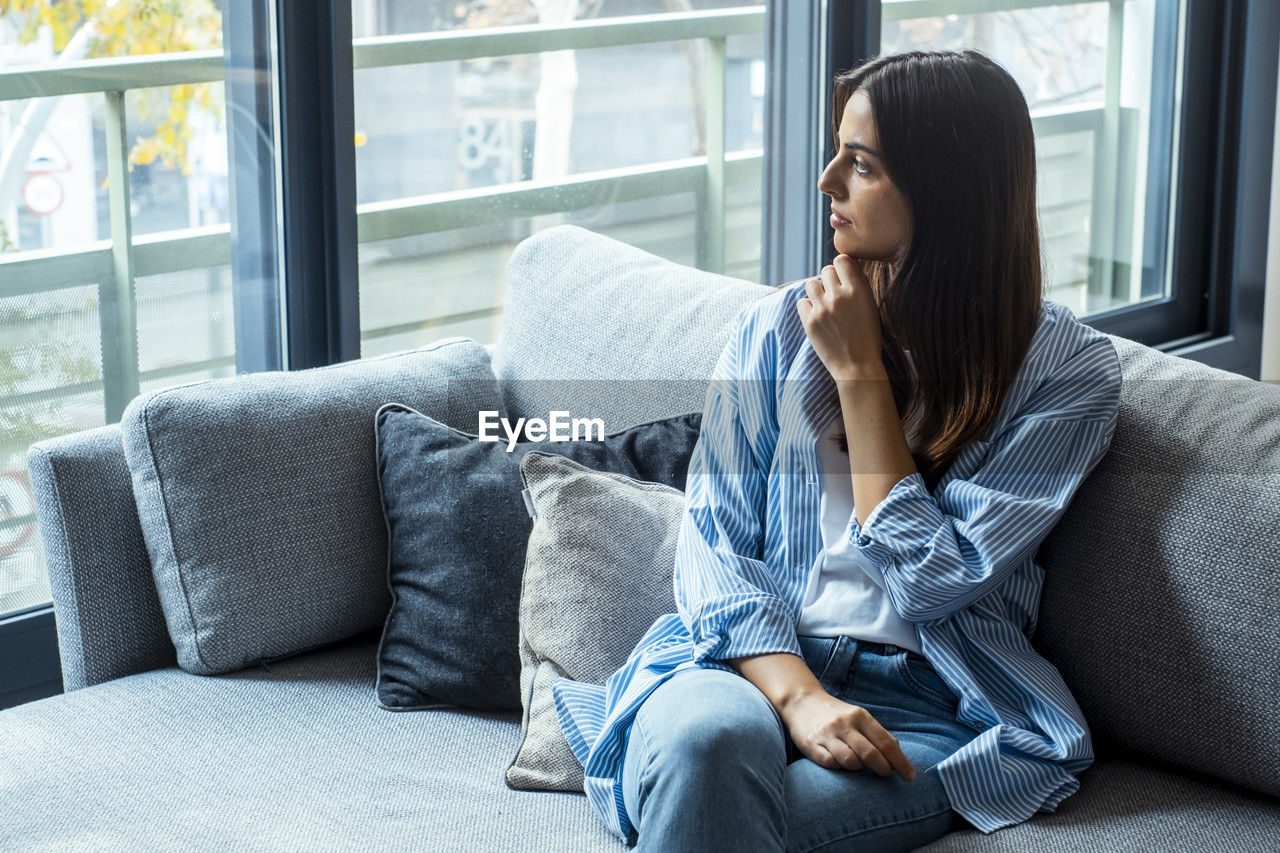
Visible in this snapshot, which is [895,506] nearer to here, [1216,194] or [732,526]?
[732,526]

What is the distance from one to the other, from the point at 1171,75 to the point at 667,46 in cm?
171

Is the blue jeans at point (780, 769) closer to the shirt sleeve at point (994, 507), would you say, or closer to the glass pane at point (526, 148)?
the shirt sleeve at point (994, 507)

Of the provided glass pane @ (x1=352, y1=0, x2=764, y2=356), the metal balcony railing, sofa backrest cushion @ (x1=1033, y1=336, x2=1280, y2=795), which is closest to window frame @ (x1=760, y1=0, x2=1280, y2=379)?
the metal balcony railing

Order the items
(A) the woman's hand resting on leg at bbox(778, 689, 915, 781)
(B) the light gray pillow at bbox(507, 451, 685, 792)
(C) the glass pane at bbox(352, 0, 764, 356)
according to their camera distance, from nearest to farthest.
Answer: (A) the woman's hand resting on leg at bbox(778, 689, 915, 781)
(B) the light gray pillow at bbox(507, 451, 685, 792)
(C) the glass pane at bbox(352, 0, 764, 356)

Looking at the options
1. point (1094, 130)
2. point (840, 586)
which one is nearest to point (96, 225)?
point (840, 586)

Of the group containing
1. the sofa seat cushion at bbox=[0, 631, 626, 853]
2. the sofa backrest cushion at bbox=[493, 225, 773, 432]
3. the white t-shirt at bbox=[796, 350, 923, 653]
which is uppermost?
the sofa backrest cushion at bbox=[493, 225, 773, 432]

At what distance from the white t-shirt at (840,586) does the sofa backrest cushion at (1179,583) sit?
200 mm

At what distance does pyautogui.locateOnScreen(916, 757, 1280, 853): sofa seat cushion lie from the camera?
1273 millimetres

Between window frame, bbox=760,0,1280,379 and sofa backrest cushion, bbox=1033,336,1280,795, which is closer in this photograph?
sofa backrest cushion, bbox=1033,336,1280,795

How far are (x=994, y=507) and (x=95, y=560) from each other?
1092 mm

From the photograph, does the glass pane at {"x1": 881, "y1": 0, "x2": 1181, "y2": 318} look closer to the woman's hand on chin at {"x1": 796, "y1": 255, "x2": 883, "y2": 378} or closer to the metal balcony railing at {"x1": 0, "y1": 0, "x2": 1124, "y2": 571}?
the metal balcony railing at {"x1": 0, "y1": 0, "x2": 1124, "y2": 571}

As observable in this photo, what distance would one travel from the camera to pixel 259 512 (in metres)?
1.72

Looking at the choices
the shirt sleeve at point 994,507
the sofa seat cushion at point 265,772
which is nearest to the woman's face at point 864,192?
the shirt sleeve at point 994,507

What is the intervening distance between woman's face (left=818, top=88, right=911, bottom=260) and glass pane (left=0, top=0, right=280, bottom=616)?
1039 mm
